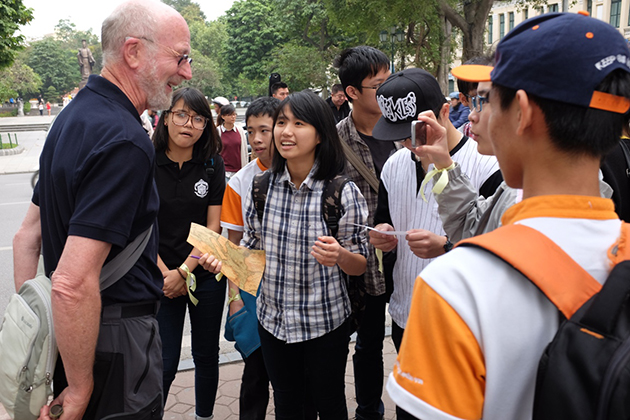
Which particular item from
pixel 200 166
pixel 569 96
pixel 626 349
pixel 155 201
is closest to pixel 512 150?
pixel 569 96

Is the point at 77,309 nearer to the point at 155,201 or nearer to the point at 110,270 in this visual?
the point at 110,270

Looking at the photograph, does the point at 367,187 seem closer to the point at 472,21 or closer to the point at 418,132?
the point at 418,132

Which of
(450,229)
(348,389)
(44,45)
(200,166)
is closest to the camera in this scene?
(450,229)

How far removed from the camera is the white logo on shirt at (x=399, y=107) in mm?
2572

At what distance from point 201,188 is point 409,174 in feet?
4.10

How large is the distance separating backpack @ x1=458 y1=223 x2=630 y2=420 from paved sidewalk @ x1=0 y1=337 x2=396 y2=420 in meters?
2.77

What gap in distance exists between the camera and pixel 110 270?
5.96 feet

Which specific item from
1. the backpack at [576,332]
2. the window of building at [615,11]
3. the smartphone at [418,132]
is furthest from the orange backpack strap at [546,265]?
the window of building at [615,11]

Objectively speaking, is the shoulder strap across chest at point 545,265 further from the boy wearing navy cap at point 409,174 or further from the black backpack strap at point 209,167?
the black backpack strap at point 209,167

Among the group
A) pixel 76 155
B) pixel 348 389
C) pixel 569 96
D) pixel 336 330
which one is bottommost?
pixel 348 389

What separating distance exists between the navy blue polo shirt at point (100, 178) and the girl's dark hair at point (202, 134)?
4.27 ft

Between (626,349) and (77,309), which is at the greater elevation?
(626,349)

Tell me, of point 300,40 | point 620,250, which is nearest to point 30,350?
point 620,250

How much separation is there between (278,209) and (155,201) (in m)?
0.91
